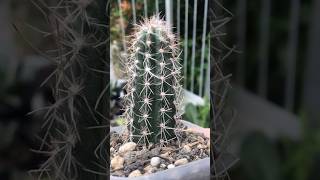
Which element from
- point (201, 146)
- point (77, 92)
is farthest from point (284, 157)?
point (77, 92)

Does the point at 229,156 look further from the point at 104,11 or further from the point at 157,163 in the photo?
the point at 104,11

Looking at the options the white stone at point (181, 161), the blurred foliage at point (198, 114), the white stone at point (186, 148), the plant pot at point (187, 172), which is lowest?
the plant pot at point (187, 172)

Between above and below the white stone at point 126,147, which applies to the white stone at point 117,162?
below

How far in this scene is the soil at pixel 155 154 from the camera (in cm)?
78

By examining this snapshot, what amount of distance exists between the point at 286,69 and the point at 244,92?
60 millimetres

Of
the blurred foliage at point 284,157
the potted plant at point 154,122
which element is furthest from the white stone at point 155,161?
the blurred foliage at point 284,157

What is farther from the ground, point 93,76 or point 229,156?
point 93,76

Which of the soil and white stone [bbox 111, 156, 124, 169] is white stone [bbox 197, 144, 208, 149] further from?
white stone [bbox 111, 156, 124, 169]

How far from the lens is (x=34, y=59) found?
74cm

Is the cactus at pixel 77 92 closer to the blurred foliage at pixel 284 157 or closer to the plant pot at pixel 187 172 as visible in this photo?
the plant pot at pixel 187 172

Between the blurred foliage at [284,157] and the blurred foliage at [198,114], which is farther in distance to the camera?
the blurred foliage at [198,114]

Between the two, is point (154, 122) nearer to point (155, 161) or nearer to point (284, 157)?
point (155, 161)

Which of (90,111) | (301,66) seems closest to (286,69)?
(301,66)

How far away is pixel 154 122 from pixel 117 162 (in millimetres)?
74
